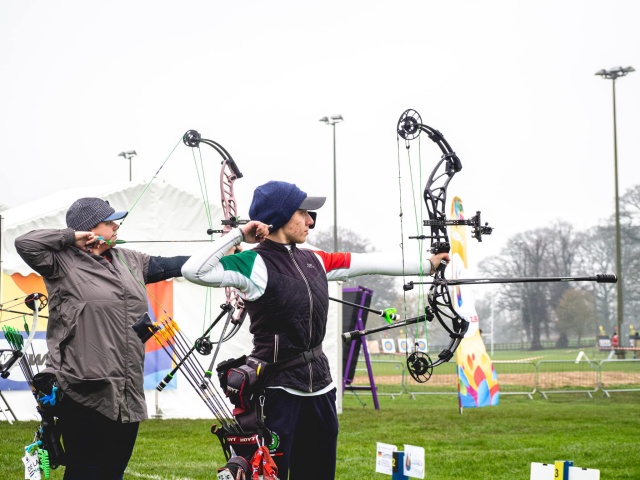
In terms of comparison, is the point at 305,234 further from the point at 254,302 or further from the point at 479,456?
the point at 479,456

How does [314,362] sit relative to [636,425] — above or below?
above

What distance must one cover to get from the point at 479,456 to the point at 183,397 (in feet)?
14.3

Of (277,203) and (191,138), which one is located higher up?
(191,138)

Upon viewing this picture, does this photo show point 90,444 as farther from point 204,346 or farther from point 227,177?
point 227,177

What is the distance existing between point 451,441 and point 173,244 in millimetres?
4002

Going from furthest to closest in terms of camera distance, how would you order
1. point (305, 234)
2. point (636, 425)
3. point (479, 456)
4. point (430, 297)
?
1. point (636, 425)
2. point (479, 456)
3. point (430, 297)
4. point (305, 234)

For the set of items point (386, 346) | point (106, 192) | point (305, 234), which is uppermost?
point (106, 192)

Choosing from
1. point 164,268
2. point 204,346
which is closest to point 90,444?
point 164,268

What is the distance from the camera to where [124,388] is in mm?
3912

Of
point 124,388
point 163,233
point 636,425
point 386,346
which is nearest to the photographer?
point 124,388

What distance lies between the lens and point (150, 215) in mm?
10664

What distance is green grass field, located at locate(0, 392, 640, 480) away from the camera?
678 centimetres

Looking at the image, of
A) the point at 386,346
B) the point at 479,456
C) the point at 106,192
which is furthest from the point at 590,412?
the point at 386,346

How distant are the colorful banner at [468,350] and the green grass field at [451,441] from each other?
0.29m
